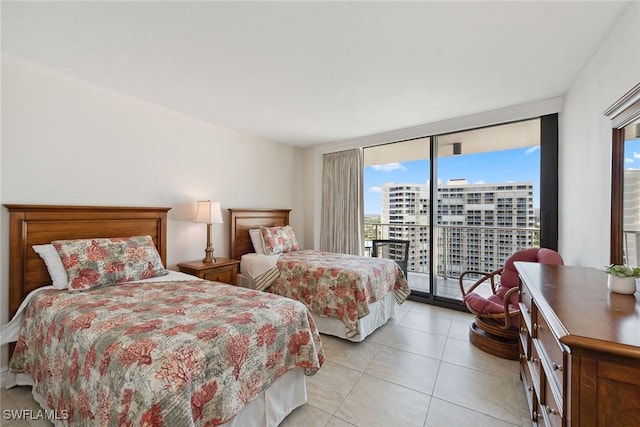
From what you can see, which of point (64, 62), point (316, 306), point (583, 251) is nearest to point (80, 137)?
point (64, 62)

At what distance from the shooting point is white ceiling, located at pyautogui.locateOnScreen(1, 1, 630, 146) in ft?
5.27

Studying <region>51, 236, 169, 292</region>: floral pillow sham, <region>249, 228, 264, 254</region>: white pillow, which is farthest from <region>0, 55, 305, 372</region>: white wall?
<region>51, 236, 169, 292</region>: floral pillow sham

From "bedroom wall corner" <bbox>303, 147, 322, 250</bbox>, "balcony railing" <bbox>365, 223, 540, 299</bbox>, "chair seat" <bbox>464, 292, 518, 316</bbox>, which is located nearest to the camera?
"chair seat" <bbox>464, 292, 518, 316</bbox>

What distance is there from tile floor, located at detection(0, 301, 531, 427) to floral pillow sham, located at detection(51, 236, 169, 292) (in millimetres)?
851

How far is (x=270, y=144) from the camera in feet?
14.8

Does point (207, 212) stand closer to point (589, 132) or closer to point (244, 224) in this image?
point (244, 224)

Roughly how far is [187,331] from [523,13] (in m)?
2.57

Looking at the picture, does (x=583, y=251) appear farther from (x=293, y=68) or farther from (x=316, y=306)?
(x=293, y=68)

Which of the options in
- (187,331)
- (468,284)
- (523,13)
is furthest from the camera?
(468,284)

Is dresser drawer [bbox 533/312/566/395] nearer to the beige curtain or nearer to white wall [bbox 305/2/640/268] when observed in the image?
white wall [bbox 305/2/640/268]

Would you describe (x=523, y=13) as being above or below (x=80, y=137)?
above

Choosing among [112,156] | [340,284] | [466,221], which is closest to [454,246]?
[466,221]

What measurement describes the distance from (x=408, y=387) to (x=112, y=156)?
131 inches

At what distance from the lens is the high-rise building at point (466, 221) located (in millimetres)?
3869
